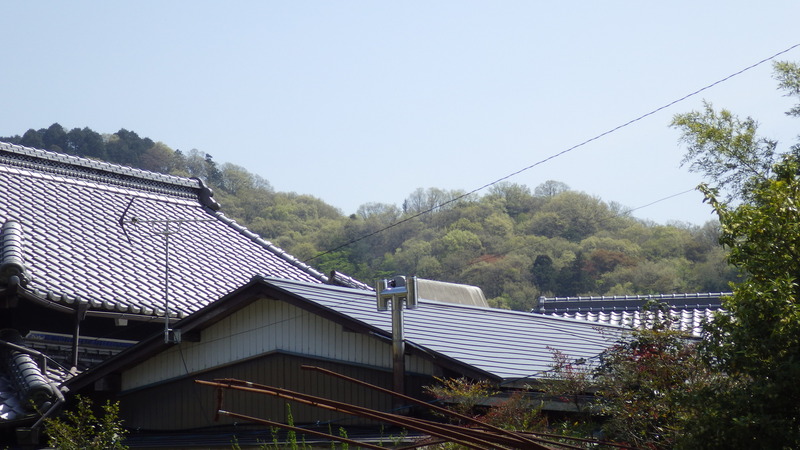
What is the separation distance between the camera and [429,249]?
48.1m

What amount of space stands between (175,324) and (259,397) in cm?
157

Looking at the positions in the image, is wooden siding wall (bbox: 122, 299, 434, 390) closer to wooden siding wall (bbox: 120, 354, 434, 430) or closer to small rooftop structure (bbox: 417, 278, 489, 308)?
wooden siding wall (bbox: 120, 354, 434, 430)

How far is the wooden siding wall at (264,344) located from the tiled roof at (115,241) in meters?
2.82

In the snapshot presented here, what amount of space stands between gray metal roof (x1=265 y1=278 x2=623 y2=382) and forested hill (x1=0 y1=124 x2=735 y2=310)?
25024 mm

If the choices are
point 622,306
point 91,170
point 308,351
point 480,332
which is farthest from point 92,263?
point 622,306

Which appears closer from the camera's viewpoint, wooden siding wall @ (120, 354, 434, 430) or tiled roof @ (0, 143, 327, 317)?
wooden siding wall @ (120, 354, 434, 430)

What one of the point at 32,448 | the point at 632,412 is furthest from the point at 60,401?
the point at 632,412

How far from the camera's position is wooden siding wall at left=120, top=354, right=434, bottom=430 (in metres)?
10.3

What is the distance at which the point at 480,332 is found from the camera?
11.4 metres

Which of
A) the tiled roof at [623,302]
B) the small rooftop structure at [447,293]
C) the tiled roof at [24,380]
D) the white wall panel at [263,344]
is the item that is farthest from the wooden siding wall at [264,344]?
the tiled roof at [623,302]

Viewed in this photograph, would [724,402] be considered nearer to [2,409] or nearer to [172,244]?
[2,409]

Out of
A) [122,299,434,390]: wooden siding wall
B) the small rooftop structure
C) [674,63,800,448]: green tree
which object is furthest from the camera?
the small rooftop structure

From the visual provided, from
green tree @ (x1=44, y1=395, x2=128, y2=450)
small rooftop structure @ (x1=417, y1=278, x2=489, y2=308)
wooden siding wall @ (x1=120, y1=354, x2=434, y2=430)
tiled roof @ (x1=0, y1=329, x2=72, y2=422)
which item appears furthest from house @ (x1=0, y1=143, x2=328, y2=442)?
small rooftop structure @ (x1=417, y1=278, x2=489, y2=308)

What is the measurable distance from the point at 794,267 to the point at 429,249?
4299 centimetres
